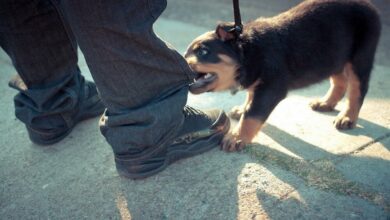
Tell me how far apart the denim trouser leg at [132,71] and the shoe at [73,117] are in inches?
28.2

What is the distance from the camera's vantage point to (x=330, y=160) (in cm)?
245

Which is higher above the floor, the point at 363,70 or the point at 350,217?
the point at 363,70

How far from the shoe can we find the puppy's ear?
117cm

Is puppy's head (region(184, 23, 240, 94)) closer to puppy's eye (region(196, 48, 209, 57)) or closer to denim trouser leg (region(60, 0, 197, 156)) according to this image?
puppy's eye (region(196, 48, 209, 57))

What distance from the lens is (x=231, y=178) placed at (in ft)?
7.53

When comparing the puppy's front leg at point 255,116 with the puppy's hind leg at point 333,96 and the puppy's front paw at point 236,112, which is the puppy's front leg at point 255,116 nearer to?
the puppy's front paw at point 236,112

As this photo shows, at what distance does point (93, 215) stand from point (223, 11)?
4.76 m

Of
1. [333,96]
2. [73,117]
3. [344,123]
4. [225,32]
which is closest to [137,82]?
[225,32]

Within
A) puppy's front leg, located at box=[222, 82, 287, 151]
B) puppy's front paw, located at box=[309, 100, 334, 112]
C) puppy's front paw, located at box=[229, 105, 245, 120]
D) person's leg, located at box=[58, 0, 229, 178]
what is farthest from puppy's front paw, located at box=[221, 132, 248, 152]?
puppy's front paw, located at box=[309, 100, 334, 112]

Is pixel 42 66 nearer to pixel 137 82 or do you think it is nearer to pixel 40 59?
pixel 40 59

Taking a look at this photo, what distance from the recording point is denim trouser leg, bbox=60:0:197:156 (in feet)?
6.18

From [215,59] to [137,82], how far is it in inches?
34.3

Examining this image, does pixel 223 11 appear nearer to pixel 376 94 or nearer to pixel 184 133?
pixel 376 94

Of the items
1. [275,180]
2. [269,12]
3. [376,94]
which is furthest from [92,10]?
[269,12]
